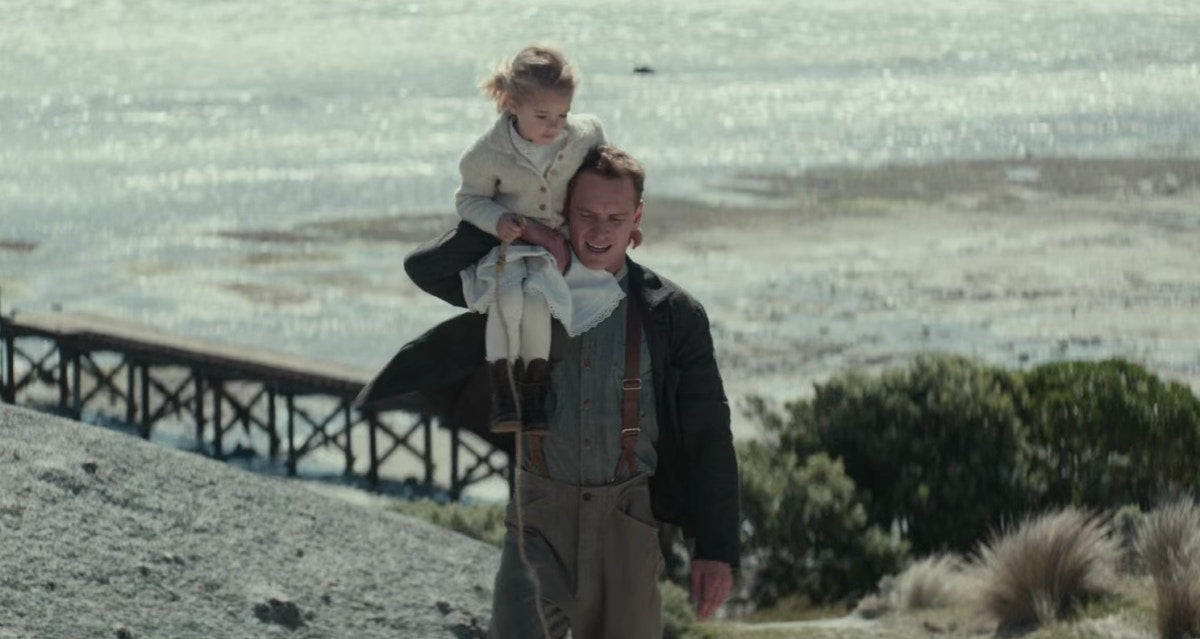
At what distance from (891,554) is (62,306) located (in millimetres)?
25651

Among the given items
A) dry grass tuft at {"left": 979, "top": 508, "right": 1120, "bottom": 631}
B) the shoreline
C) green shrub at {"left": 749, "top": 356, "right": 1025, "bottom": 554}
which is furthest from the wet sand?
dry grass tuft at {"left": 979, "top": 508, "right": 1120, "bottom": 631}

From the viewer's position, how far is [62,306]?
129 feet

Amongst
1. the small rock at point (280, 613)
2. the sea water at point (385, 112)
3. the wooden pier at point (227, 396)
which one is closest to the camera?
the small rock at point (280, 613)

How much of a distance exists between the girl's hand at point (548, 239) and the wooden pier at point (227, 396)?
24.5 metres

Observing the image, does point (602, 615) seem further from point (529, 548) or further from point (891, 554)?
point (891, 554)

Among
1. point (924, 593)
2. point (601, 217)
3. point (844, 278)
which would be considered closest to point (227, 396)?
point (844, 278)

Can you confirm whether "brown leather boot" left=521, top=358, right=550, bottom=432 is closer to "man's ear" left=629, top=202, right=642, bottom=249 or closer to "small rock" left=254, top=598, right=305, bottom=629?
"man's ear" left=629, top=202, right=642, bottom=249

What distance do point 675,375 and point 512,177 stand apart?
699mm

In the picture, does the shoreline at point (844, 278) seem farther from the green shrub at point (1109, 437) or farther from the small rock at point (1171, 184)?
the green shrub at point (1109, 437)

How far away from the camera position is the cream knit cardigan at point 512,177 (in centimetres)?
558

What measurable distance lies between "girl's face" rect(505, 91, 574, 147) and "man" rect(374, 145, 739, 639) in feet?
0.52

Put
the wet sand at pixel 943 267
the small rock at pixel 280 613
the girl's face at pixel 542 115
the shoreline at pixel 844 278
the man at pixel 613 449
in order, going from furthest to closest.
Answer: the shoreline at pixel 844 278 < the wet sand at pixel 943 267 < the small rock at pixel 280 613 < the man at pixel 613 449 < the girl's face at pixel 542 115

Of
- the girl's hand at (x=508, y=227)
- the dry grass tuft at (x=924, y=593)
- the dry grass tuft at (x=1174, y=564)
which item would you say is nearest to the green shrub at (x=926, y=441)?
the dry grass tuft at (x=924, y=593)

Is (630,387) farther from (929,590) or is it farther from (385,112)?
(385,112)
